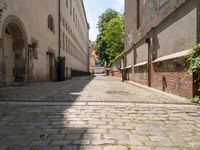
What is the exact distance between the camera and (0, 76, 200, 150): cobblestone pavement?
365cm

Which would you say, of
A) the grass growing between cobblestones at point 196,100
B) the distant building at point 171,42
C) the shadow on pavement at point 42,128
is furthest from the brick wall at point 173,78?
the shadow on pavement at point 42,128

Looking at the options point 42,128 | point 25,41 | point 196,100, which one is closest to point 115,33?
point 25,41

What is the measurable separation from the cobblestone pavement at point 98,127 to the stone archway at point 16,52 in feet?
25.5

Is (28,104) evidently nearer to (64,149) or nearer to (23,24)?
(64,149)

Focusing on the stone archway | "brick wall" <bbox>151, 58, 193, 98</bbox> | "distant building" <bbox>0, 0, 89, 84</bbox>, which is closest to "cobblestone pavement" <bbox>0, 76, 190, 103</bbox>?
"brick wall" <bbox>151, 58, 193, 98</bbox>

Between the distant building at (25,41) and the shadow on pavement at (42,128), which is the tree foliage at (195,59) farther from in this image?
the distant building at (25,41)

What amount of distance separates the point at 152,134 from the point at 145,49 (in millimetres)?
12554

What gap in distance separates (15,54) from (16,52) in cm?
12

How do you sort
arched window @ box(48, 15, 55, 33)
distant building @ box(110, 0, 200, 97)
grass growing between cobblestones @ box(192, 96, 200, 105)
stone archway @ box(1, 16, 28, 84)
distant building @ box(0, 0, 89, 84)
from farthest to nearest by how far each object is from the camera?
arched window @ box(48, 15, 55, 33), stone archway @ box(1, 16, 28, 84), distant building @ box(0, 0, 89, 84), distant building @ box(110, 0, 200, 97), grass growing between cobblestones @ box(192, 96, 200, 105)

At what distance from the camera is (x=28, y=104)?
7.12 meters

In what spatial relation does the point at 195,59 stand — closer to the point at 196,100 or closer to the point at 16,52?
the point at 196,100

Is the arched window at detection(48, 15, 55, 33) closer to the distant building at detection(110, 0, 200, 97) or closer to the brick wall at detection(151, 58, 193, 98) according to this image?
the distant building at detection(110, 0, 200, 97)

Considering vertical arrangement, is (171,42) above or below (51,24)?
below

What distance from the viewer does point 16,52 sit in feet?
48.9
